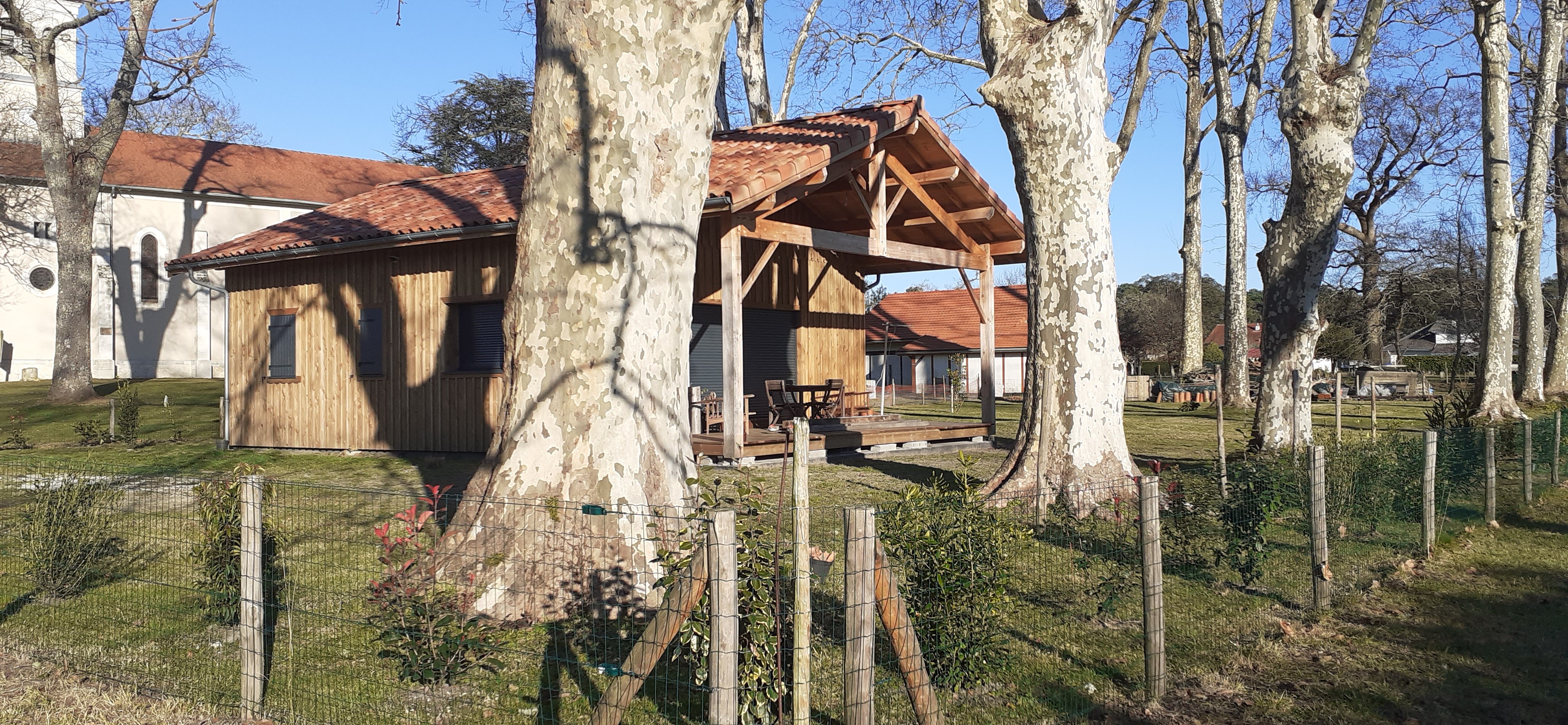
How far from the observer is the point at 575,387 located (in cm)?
644

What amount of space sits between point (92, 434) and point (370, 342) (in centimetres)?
527

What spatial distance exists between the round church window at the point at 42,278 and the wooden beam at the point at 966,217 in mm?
34099

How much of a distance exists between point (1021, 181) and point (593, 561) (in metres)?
6.33

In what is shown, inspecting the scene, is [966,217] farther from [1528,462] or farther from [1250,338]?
[1250,338]

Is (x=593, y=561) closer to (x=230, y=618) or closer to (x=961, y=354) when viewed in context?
(x=230, y=618)

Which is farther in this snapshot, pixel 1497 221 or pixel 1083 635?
pixel 1497 221

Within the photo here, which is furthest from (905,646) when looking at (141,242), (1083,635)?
(141,242)

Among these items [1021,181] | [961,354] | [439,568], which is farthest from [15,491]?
[961,354]

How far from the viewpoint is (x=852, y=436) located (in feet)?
51.0

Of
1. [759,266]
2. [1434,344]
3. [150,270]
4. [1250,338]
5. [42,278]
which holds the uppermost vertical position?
[150,270]

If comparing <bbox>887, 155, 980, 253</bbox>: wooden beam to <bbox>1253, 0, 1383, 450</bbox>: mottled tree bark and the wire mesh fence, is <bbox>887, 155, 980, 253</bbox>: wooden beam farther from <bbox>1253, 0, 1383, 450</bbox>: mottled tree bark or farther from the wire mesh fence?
the wire mesh fence

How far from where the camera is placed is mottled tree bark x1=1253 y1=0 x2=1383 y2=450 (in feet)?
40.0

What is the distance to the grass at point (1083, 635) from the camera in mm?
5000

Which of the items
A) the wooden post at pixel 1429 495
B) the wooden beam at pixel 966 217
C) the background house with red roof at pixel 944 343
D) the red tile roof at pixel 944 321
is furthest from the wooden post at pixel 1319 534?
the background house with red roof at pixel 944 343
